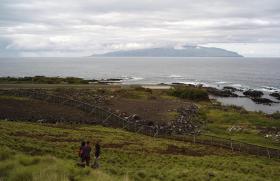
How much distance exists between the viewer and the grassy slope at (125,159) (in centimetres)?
1758

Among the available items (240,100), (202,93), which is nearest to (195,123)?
(202,93)

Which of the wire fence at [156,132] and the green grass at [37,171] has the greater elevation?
the green grass at [37,171]

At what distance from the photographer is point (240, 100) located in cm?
10038

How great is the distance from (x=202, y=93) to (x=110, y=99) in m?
26.5

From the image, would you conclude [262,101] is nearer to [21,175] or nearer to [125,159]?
[125,159]

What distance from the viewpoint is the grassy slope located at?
17.6 metres

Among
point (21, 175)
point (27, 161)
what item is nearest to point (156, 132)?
point (27, 161)

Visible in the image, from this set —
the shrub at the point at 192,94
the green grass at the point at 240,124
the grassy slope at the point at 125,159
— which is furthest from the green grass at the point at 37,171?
the shrub at the point at 192,94

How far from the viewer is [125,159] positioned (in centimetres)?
2984

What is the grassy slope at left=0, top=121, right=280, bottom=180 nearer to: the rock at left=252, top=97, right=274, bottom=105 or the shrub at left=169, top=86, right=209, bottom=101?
the shrub at left=169, top=86, right=209, bottom=101

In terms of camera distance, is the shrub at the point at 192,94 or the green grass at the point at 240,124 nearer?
the green grass at the point at 240,124

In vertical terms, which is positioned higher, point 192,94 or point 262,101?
point 192,94

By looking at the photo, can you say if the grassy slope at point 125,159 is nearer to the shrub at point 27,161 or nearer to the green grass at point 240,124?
the shrub at point 27,161

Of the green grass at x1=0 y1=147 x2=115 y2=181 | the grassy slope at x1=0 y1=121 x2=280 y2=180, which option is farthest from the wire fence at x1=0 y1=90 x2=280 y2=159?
the green grass at x1=0 y1=147 x2=115 y2=181
